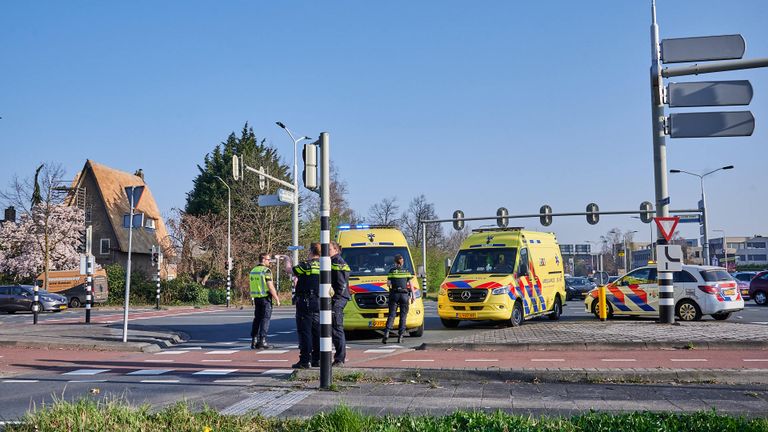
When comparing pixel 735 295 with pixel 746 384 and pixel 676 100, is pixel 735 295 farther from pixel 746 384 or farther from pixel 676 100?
pixel 746 384

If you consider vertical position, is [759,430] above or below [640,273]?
below

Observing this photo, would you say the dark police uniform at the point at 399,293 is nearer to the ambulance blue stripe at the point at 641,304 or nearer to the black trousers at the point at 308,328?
the black trousers at the point at 308,328

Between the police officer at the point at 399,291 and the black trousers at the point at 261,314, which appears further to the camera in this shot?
the police officer at the point at 399,291

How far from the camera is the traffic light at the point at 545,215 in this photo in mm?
36156

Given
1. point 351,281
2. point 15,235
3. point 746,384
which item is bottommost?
point 746,384

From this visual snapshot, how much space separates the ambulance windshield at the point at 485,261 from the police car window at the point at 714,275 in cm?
500

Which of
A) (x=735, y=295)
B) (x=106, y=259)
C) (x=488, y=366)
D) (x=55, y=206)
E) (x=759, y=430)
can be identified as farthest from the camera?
(x=106, y=259)

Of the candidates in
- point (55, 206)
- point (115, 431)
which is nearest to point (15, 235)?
point (55, 206)

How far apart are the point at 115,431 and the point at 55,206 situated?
44.7 meters

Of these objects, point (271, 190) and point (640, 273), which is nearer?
point (640, 273)

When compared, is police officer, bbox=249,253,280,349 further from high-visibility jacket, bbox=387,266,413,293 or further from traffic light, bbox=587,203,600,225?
traffic light, bbox=587,203,600,225

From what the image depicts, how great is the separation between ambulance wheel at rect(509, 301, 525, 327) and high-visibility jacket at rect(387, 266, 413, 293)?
3.87 m

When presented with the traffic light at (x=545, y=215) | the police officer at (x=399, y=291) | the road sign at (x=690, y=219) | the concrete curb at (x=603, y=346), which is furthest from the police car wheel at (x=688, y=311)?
the road sign at (x=690, y=219)

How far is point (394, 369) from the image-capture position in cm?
964
